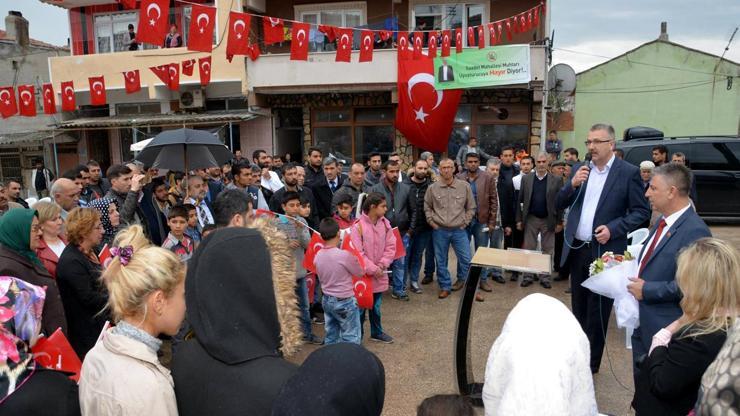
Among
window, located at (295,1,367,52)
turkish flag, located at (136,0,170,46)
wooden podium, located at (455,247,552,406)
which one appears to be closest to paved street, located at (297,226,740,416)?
wooden podium, located at (455,247,552,406)

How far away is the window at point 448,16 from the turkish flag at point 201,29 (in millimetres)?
7357

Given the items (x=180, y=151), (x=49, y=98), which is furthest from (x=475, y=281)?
(x=49, y=98)

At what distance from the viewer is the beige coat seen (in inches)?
53.4

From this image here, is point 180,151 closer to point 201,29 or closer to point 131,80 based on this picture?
point 201,29

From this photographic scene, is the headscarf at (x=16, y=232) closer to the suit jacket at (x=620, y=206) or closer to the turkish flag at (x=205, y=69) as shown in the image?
the suit jacket at (x=620, y=206)

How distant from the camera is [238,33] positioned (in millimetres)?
9281

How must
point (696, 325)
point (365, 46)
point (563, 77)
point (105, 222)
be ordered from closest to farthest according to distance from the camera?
point (696, 325) → point (105, 222) → point (365, 46) → point (563, 77)

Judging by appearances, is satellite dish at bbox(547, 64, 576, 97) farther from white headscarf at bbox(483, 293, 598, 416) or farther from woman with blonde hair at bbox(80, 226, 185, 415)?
woman with blonde hair at bbox(80, 226, 185, 415)

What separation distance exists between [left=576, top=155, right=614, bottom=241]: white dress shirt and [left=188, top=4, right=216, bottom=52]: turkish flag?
267 inches

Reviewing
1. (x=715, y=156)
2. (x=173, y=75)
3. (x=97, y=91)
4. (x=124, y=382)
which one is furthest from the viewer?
(x=173, y=75)

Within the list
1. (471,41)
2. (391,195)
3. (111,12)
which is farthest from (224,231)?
(111,12)

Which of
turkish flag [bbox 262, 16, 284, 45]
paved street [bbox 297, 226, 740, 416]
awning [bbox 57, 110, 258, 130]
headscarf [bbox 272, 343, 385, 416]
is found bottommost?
paved street [bbox 297, 226, 740, 416]

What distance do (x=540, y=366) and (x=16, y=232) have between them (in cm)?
327

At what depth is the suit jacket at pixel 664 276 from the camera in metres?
2.85
